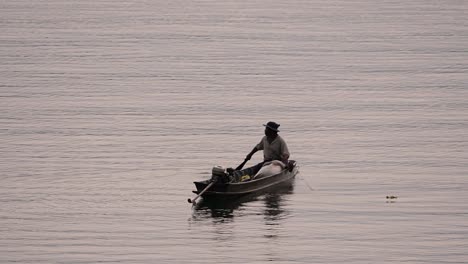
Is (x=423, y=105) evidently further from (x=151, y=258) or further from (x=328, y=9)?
(x=328, y=9)

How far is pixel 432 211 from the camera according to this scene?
3959cm

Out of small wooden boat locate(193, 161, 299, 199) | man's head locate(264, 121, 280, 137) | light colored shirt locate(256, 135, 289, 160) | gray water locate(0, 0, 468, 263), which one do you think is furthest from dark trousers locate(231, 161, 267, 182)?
gray water locate(0, 0, 468, 263)

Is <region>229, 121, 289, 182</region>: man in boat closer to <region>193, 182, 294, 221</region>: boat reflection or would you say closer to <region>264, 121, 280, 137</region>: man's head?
<region>264, 121, 280, 137</region>: man's head

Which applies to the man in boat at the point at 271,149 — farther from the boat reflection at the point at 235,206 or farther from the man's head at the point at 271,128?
the boat reflection at the point at 235,206

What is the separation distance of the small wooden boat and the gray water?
55 cm

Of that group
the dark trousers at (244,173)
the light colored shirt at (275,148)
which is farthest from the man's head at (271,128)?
the dark trousers at (244,173)

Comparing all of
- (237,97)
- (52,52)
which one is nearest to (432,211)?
(237,97)

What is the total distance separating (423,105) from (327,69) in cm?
1639

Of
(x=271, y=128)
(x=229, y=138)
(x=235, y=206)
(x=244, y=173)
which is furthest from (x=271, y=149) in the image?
(x=229, y=138)

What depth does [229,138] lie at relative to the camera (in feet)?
177

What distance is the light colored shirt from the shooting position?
43844 mm

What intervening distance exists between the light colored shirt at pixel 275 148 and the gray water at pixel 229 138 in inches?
46.6

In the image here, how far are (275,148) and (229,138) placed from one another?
10.1 m

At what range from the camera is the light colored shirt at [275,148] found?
1726 inches
